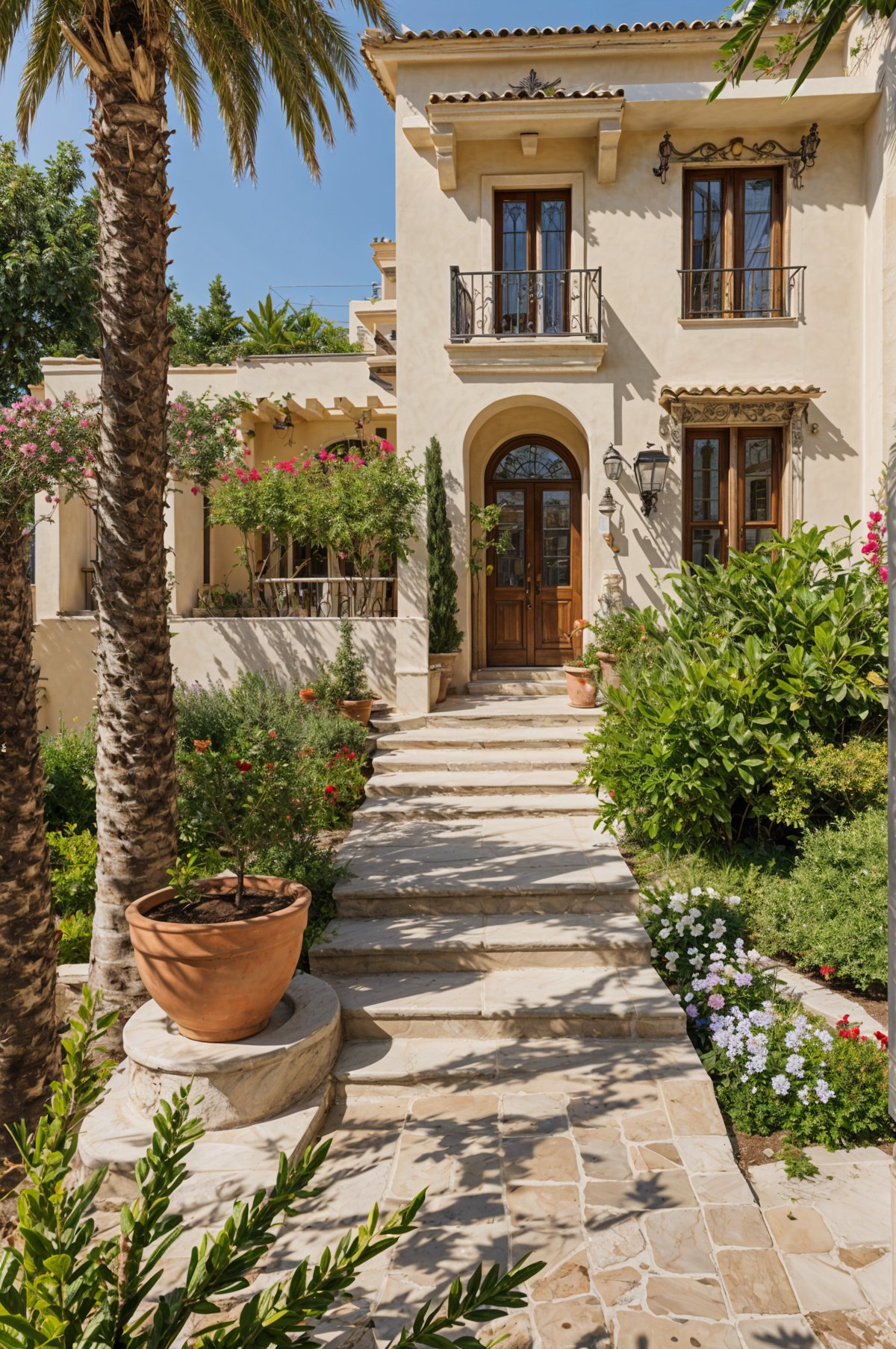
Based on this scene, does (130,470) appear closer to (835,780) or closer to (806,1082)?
(806,1082)

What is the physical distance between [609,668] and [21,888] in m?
6.72

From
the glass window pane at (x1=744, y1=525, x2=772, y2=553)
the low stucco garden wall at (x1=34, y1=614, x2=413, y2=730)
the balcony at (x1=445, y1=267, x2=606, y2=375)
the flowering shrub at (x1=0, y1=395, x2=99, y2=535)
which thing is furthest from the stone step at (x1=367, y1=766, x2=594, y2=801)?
the flowering shrub at (x1=0, y1=395, x2=99, y2=535)

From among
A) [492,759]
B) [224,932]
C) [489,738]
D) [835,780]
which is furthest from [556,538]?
[224,932]

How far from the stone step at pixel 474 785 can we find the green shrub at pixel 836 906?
2.46 m

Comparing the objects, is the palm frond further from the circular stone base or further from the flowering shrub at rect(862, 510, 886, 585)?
the flowering shrub at rect(862, 510, 886, 585)

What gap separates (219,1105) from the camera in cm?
377

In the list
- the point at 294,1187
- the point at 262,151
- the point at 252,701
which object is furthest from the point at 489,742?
the point at 294,1187

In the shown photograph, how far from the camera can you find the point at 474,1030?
4.57 metres

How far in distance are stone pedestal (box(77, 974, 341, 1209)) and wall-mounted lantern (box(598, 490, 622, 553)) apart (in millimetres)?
7820

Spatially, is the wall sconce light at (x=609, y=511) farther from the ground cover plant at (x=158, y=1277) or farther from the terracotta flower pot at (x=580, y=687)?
the ground cover plant at (x=158, y=1277)

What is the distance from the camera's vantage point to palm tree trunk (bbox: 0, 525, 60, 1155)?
4348mm

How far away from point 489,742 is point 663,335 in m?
5.98

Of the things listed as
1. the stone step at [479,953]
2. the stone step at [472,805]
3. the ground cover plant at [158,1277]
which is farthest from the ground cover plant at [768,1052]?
the ground cover plant at [158,1277]

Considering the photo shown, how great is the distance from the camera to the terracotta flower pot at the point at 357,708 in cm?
936
